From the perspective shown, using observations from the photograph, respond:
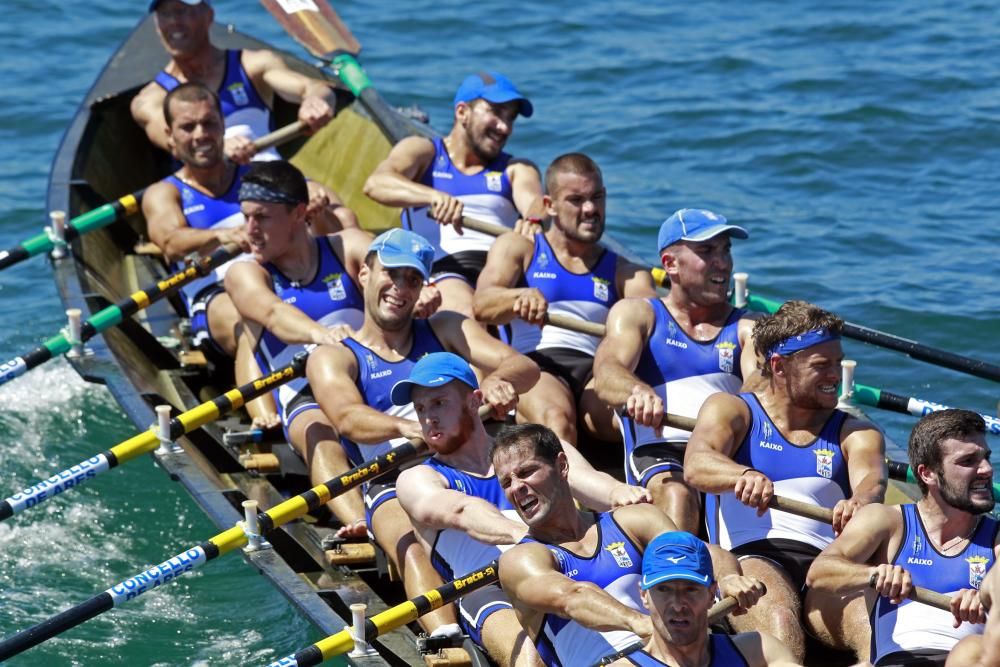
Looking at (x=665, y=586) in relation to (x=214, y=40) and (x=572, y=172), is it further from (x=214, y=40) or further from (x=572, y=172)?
(x=214, y=40)

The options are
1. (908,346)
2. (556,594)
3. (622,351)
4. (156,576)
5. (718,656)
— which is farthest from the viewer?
(908,346)

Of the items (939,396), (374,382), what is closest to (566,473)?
(374,382)

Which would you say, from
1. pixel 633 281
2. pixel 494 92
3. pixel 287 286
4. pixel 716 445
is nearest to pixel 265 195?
pixel 287 286

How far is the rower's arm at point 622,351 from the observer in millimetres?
8422

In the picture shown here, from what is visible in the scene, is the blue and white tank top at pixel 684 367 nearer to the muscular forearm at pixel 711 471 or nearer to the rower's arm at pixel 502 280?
the rower's arm at pixel 502 280

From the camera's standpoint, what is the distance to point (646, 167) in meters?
16.0

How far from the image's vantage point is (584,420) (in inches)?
366

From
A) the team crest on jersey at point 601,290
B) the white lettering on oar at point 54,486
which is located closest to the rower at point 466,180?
the team crest on jersey at point 601,290

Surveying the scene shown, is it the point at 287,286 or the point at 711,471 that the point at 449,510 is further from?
the point at 287,286

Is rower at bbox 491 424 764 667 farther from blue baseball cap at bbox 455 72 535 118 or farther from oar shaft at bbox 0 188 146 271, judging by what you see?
oar shaft at bbox 0 188 146 271

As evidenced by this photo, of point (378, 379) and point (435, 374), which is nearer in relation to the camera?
point (435, 374)

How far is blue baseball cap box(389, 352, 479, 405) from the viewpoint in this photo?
777cm

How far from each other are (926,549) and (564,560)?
150 cm

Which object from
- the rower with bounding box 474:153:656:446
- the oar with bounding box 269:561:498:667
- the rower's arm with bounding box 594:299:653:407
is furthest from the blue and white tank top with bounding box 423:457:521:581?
the rower with bounding box 474:153:656:446
